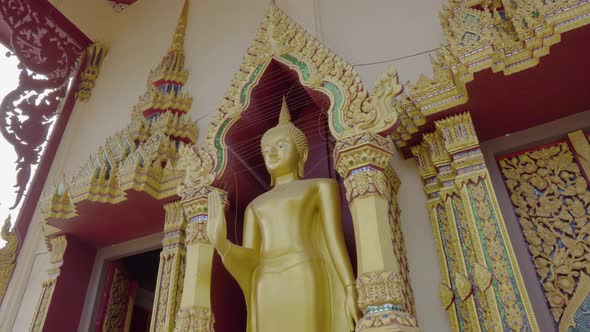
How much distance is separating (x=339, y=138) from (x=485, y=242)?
832 millimetres

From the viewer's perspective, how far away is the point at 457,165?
241cm

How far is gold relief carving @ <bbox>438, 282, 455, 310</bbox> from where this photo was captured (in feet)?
7.58

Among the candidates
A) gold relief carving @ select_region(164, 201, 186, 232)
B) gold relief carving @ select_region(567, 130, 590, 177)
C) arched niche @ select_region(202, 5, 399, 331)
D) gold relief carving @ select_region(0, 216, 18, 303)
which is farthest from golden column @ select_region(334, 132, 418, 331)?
gold relief carving @ select_region(0, 216, 18, 303)

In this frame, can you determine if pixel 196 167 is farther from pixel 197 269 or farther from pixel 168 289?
pixel 168 289

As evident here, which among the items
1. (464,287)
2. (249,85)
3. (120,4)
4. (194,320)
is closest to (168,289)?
(194,320)

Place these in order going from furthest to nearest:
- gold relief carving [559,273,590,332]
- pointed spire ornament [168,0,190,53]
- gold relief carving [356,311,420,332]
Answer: pointed spire ornament [168,0,190,53]
gold relief carving [559,273,590,332]
gold relief carving [356,311,420,332]

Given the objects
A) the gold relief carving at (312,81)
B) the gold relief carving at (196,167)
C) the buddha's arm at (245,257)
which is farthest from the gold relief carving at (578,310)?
the gold relief carving at (196,167)

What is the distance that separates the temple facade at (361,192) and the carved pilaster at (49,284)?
16 mm

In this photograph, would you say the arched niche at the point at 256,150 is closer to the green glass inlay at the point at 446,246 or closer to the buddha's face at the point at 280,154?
the buddha's face at the point at 280,154

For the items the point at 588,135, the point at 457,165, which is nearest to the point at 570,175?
the point at 588,135

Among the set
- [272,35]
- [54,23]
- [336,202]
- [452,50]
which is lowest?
[336,202]

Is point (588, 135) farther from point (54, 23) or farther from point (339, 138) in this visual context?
point (54, 23)

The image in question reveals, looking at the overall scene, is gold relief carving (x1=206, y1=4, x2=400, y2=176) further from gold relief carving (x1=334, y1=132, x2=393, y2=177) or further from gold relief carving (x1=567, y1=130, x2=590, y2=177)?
gold relief carving (x1=567, y1=130, x2=590, y2=177)

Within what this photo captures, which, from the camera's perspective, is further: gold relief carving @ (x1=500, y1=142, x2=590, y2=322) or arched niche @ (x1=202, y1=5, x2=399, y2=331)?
arched niche @ (x1=202, y1=5, x2=399, y2=331)
